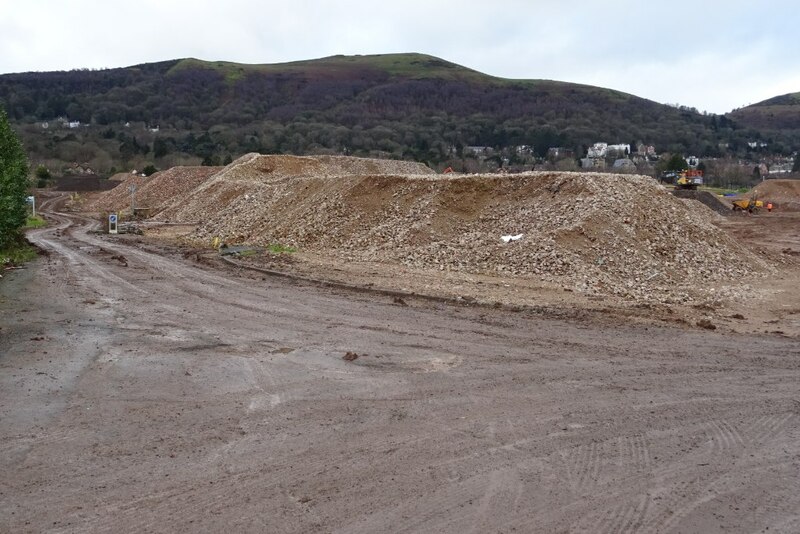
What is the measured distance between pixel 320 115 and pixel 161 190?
9444 centimetres

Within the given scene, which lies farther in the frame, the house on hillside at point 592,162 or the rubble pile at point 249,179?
the house on hillside at point 592,162

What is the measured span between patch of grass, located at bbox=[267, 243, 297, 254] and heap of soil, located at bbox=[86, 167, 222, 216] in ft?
83.8

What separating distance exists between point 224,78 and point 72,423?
174m

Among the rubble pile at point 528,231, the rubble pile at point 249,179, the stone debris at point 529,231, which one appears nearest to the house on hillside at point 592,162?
the rubble pile at point 249,179

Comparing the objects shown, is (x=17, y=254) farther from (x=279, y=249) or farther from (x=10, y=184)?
(x=279, y=249)

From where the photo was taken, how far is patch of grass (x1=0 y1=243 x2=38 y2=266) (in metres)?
18.8

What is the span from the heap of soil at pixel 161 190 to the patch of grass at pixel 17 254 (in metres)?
23.6

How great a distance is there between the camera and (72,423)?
6371 mm

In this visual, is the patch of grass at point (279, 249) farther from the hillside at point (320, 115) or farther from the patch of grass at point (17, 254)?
the hillside at point (320, 115)

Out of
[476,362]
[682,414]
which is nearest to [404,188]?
[476,362]

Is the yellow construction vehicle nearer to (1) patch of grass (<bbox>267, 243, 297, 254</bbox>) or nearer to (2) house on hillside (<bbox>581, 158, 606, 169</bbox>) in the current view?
(1) patch of grass (<bbox>267, 243, 297, 254</bbox>)

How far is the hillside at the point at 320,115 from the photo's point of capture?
352 ft

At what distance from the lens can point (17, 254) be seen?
20.1 metres

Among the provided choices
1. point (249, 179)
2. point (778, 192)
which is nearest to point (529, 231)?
point (249, 179)
